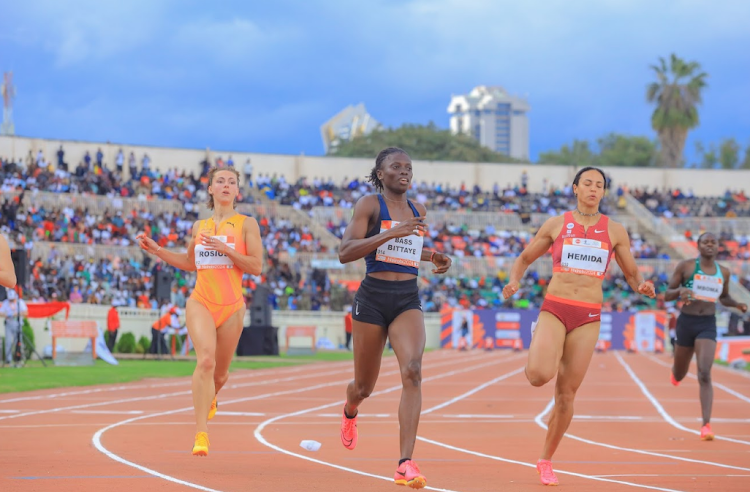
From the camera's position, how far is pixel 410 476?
24.6ft

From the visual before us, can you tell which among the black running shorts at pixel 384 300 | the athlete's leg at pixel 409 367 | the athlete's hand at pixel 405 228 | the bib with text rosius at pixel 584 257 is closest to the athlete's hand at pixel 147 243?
the black running shorts at pixel 384 300

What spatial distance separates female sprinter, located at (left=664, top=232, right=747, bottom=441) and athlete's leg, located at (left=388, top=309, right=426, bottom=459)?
5.87m

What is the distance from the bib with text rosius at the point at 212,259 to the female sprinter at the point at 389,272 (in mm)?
1625

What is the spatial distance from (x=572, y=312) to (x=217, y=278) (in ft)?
9.55

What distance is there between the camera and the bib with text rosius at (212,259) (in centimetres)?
974

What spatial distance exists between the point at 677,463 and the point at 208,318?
13.7ft

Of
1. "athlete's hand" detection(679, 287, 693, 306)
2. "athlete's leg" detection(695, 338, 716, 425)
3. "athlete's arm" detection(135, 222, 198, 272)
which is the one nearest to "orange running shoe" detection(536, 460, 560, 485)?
"athlete's arm" detection(135, 222, 198, 272)

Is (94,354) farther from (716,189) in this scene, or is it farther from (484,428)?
(716,189)

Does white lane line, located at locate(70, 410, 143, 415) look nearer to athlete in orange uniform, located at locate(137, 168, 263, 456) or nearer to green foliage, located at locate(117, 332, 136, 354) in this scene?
athlete in orange uniform, located at locate(137, 168, 263, 456)

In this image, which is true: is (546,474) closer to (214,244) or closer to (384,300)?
(384,300)

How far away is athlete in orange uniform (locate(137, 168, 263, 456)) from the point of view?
Answer: 9.40 metres

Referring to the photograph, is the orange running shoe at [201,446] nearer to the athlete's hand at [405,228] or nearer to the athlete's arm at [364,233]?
the athlete's arm at [364,233]

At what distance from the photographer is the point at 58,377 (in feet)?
76.4

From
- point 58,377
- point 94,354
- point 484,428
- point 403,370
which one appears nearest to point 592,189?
point 403,370
